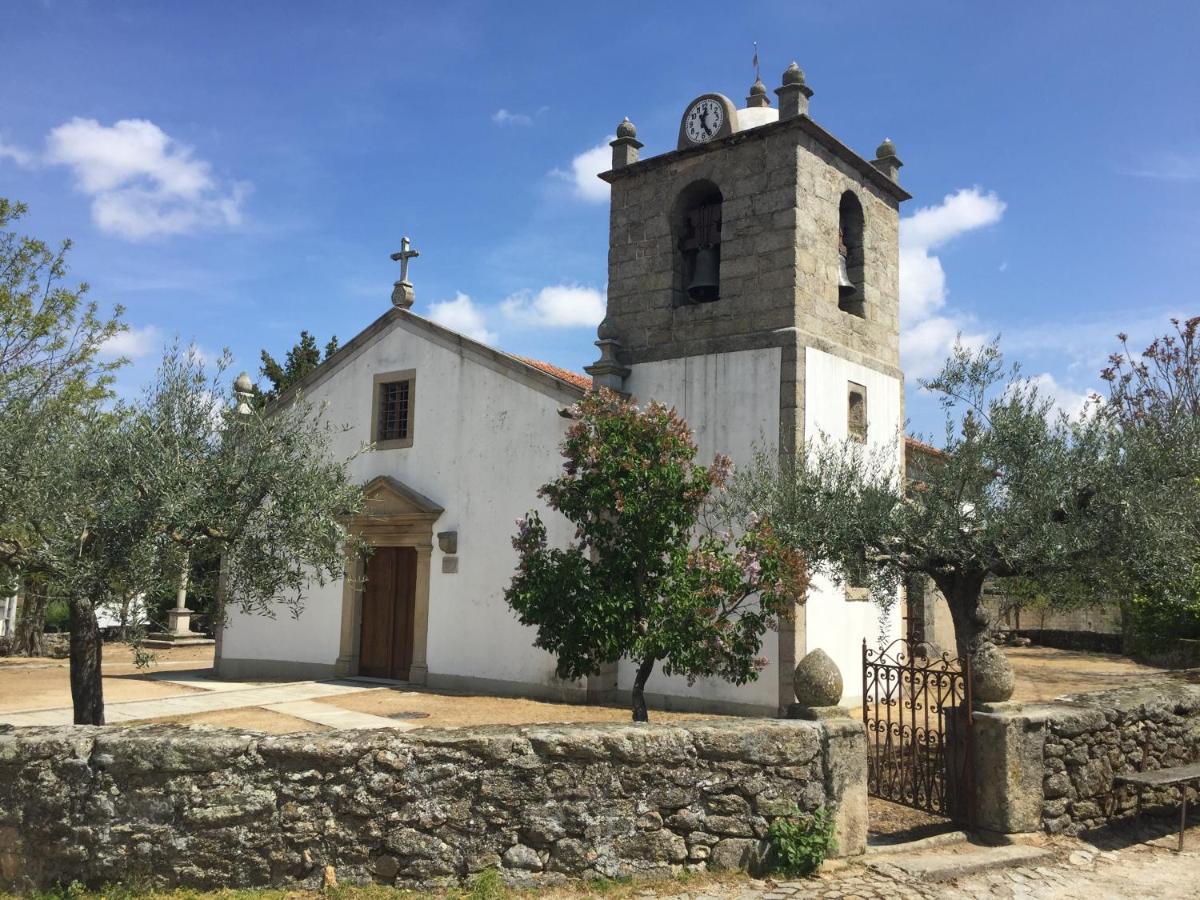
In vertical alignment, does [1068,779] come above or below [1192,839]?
above

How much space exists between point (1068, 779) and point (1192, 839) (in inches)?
49.5

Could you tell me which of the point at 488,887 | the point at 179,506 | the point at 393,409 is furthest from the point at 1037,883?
the point at 393,409

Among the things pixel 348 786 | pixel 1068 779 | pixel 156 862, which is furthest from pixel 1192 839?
pixel 156 862

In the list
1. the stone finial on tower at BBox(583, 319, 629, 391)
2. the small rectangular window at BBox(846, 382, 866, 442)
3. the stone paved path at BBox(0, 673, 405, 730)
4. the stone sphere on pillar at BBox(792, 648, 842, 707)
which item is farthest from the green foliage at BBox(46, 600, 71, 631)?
the stone sphere on pillar at BBox(792, 648, 842, 707)

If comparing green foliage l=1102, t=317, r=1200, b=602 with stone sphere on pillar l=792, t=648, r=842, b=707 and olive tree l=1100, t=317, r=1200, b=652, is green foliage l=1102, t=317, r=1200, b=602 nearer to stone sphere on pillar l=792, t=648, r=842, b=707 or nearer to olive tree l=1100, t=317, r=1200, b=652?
olive tree l=1100, t=317, r=1200, b=652

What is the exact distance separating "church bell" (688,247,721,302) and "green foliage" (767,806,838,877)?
30.4 feet

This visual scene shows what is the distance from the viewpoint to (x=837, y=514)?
8.76 metres

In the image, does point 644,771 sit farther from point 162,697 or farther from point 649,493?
point 162,697

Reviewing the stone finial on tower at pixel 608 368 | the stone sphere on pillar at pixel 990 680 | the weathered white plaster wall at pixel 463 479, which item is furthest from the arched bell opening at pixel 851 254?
the stone sphere on pillar at pixel 990 680

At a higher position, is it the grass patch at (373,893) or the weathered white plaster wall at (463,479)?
the weathered white plaster wall at (463,479)

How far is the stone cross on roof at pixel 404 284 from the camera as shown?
16.4 m

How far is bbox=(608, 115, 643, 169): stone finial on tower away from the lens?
14.9 m

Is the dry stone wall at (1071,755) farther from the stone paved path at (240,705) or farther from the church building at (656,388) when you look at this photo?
the stone paved path at (240,705)

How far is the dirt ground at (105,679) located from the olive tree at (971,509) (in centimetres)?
1014
